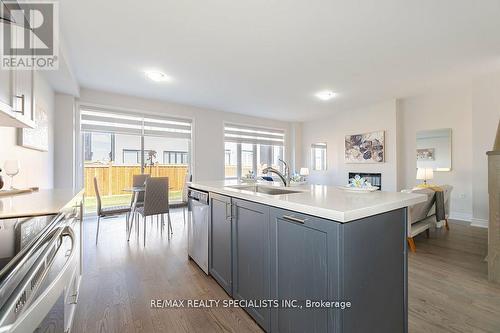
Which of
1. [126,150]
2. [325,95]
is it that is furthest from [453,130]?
[126,150]

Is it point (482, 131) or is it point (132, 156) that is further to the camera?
point (132, 156)


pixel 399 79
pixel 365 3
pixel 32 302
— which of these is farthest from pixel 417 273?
pixel 399 79

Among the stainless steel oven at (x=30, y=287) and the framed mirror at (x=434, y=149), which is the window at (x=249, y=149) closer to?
the framed mirror at (x=434, y=149)

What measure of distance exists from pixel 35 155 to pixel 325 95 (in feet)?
16.8

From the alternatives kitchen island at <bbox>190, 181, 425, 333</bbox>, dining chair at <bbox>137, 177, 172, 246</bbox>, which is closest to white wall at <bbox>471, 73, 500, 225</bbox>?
kitchen island at <bbox>190, 181, 425, 333</bbox>

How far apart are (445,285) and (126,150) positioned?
5.57 metres

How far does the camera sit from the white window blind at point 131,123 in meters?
4.46

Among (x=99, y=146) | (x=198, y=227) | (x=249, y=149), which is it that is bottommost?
(x=198, y=227)

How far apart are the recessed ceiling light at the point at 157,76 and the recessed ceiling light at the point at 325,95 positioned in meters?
3.04

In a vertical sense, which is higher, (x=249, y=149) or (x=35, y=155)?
(x=249, y=149)

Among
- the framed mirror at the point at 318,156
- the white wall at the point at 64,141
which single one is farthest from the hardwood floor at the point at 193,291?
the framed mirror at the point at 318,156

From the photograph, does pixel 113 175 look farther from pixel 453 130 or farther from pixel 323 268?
pixel 453 130

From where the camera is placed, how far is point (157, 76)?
3.69m

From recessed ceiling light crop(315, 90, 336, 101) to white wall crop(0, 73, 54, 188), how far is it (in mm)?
4718
